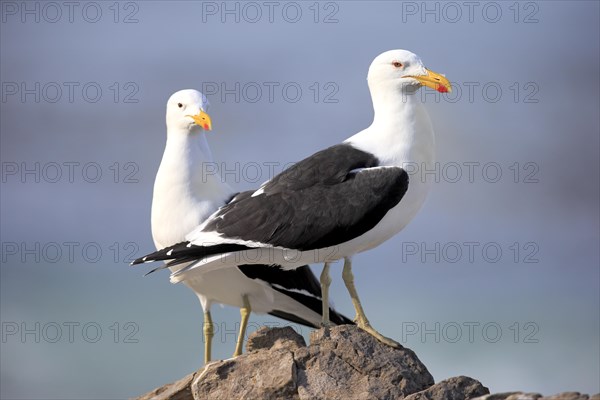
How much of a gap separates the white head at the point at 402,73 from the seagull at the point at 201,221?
2.35m

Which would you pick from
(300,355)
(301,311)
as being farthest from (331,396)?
(301,311)

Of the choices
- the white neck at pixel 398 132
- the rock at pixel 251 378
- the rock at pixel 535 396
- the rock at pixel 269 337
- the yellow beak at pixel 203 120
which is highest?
the yellow beak at pixel 203 120

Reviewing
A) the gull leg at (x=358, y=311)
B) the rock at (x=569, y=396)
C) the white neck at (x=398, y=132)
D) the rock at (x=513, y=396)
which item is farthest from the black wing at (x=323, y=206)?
the rock at (x=569, y=396)

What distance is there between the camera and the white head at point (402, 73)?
12.6 metres

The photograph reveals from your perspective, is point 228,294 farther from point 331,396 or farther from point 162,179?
point 331,396

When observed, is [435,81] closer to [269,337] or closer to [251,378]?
[269,337]

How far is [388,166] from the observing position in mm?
12133

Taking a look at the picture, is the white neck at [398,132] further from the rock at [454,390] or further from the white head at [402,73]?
the rock at [454,390]

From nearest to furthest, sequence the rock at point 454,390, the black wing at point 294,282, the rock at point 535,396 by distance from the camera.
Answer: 1. the rock at point 535,396
2. the rock at point 454,390
3. the black wing at point 294,282

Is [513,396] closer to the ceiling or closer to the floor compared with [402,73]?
closer to the floor

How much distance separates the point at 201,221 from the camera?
13875 millimetres

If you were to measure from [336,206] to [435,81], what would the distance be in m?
1.73

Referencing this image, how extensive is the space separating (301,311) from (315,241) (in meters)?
2.47

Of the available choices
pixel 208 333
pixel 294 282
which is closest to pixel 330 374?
pixel 294 282
